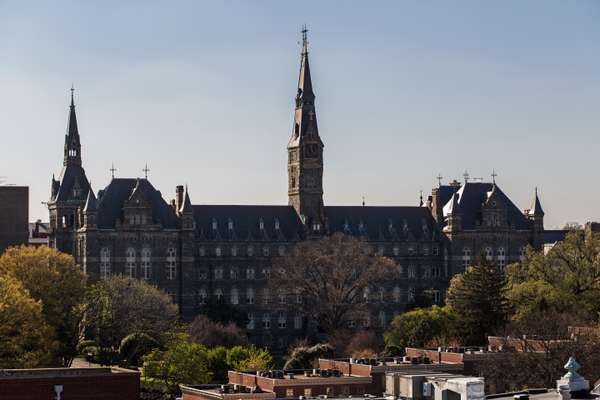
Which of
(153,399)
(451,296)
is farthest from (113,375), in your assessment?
(451,296)

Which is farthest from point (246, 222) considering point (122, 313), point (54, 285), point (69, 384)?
point (69, 384)

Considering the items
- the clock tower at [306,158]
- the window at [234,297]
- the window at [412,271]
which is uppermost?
the clock tower at [306,158]

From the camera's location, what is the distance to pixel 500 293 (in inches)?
5364

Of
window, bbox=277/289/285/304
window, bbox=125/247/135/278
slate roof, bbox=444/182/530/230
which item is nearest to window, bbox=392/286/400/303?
slate roof, bbox=444/182/530/230

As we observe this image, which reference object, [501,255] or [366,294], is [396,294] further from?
[501,255]

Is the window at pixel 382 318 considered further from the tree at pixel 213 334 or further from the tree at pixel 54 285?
the tree at pixel 54 285

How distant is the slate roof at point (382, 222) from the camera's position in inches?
7013

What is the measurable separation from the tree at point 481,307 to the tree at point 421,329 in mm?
2045

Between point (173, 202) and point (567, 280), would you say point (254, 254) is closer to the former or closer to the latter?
point (173, 202)

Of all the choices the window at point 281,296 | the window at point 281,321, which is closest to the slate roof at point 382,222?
the window at point 281,296

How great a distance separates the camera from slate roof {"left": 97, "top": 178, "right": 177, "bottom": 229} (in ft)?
Answer: 531

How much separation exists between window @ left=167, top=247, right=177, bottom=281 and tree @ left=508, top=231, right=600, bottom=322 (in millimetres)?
37692

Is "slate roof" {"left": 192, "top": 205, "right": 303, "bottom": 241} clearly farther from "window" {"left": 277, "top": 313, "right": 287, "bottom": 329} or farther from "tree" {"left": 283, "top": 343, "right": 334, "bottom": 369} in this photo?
"tree" {"left": 283, "top": 343, "right": 334, "bottom": 369}

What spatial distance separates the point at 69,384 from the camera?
257 feet
